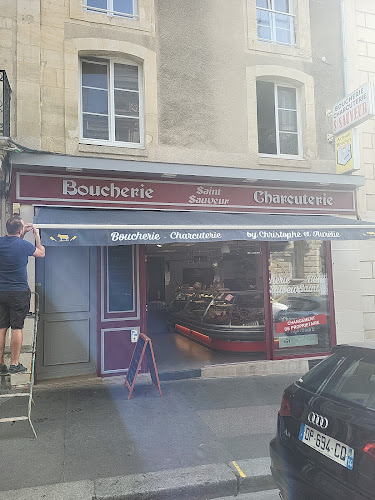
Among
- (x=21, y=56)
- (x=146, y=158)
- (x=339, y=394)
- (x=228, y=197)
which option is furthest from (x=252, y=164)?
(x=339, y=394)

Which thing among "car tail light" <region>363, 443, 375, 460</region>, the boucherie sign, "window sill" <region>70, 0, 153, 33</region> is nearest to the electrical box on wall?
the boucherie sign

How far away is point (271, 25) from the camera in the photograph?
849 cm

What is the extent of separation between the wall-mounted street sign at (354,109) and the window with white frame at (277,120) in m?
0.84

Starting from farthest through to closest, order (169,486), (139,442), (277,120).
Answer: (277,120)
(139,442)
(169,486)

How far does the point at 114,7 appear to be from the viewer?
7.39m

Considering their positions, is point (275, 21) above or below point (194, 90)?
above

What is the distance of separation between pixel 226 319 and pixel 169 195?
3.34 metres

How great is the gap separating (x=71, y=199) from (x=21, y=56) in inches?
101

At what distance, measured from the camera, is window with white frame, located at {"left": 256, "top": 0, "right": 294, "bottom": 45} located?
842cm

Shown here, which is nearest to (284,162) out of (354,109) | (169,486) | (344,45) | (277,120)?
(277,120)

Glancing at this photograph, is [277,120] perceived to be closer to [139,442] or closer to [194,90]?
[194,90]

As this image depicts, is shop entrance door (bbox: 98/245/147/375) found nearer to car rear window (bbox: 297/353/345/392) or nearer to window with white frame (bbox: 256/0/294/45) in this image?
car rear window (bbox: 297/353/345/392)

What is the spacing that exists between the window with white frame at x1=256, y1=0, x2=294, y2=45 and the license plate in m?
8.07

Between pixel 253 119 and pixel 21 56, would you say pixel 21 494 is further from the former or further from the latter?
pixel 253 119
